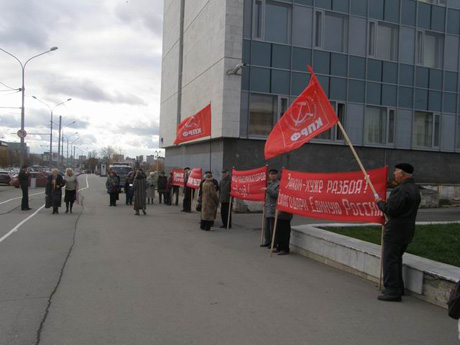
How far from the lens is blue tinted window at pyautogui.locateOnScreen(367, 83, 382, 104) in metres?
21.7

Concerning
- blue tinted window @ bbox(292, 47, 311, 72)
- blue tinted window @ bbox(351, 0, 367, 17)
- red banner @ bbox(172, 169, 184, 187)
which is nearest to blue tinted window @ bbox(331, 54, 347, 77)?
blue tinted window @ bbox(292, 47, 311, 72)

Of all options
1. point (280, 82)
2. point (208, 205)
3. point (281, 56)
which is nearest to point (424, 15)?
point (281, 56)

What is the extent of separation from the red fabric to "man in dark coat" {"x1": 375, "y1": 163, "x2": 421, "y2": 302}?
1040 centimetres

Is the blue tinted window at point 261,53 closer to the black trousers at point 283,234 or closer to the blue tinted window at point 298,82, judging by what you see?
the blue tinted window at point 298,82

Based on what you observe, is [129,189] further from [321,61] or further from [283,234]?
[283,234]

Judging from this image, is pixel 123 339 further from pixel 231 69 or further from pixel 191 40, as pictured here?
pixel 191 40

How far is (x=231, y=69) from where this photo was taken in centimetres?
1900

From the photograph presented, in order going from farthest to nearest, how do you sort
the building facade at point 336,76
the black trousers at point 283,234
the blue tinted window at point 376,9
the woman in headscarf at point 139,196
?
the blue tinted window at point 376,9
the building facade at point 336,76
the woman in headscarf at point 139,196
the black trousers at point 283,234

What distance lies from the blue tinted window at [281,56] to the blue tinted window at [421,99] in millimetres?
7809

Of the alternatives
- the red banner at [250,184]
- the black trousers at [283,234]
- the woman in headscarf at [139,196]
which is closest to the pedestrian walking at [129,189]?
the woman in headscarf at [139,196]

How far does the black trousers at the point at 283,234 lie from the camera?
9.18 metres

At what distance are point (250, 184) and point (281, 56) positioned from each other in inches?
406

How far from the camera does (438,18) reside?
23.2 metres

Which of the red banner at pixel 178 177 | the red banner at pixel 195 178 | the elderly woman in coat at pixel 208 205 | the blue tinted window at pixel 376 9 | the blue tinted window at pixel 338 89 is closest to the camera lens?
the elderly woman in coat at pixel 208 205
